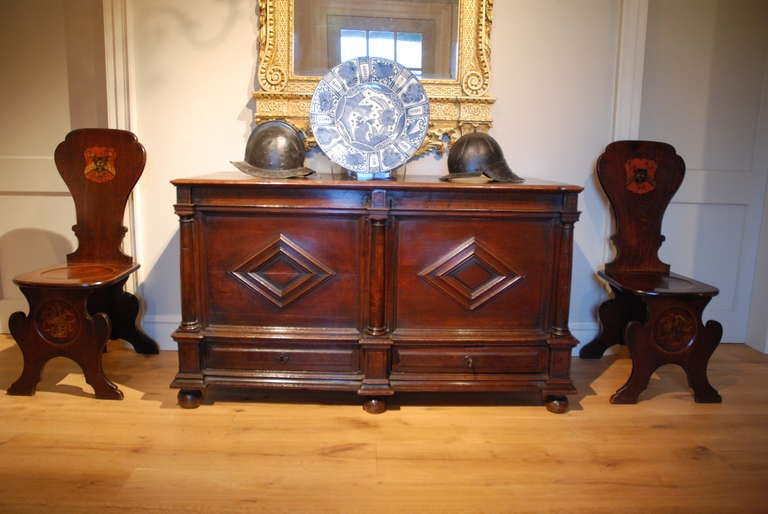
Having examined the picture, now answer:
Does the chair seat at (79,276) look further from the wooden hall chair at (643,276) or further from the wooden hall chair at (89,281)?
the wooden hall chair at (643,276)

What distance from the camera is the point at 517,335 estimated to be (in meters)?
2.29

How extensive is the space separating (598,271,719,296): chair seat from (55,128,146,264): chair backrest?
7.73 ft

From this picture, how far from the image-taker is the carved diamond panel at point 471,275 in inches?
87.8

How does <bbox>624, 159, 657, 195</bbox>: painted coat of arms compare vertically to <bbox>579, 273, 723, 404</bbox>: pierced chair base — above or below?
above

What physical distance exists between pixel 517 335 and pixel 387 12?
5.45 ft

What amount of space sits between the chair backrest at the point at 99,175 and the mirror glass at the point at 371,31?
37.3 inches

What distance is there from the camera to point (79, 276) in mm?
2385

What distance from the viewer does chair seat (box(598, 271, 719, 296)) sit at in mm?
2332

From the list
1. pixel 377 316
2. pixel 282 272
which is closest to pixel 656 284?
pixel 377 316

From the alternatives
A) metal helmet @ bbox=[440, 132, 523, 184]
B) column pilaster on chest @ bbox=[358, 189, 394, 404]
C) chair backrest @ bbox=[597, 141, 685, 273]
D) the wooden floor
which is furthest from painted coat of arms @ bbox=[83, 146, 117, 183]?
chair backrest @ bbox=[597, 141, 685, 273]

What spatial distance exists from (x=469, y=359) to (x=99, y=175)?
2.00 meters

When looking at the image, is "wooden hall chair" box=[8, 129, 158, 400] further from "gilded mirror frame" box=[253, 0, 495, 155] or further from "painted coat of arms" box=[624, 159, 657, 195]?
"painted coat of arms" box=[624, 159, 657, 195]

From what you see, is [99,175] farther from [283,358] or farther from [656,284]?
[656,284]

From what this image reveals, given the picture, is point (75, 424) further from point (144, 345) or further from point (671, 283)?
point (671, 283)
